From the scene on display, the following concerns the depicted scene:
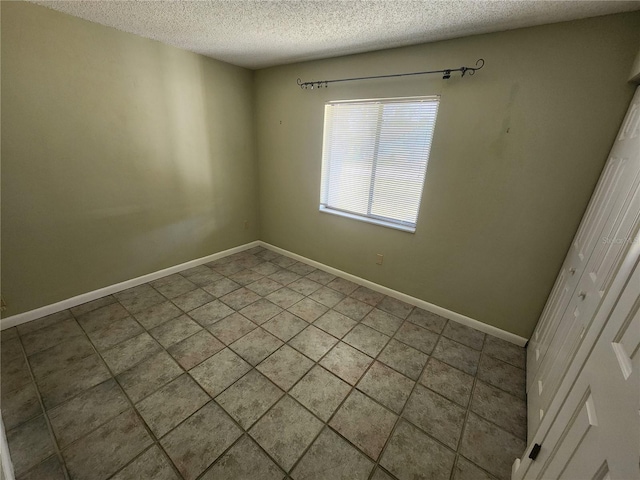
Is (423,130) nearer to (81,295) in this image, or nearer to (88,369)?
(88,369)

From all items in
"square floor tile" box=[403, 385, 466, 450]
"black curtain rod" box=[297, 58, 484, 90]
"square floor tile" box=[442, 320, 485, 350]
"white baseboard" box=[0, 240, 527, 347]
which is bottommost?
"square floor tile" box=[403, 385, 466, 450]

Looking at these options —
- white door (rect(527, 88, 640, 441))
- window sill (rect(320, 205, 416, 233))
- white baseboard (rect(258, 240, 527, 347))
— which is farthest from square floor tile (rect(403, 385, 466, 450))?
window sill (rect(320, 205, 416, 233))

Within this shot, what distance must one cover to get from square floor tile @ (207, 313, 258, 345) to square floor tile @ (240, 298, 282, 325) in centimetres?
6

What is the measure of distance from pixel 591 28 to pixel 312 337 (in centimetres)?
285

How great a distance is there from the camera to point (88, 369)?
5.88 ft

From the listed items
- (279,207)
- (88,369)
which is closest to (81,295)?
(88,369)

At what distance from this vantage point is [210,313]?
8.05 feet

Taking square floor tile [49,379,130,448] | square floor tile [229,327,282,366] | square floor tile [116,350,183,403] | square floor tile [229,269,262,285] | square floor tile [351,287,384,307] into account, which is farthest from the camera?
square floor tile [229,269,262,285]

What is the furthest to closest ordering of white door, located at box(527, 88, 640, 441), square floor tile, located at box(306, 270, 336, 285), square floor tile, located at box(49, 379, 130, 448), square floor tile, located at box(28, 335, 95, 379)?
square floor tile, located at box(306, 270, 336, 285) → square floor tile, located at box(28, 335, 95, 379) → square floor tile, located at box(49, 379, 130, 448) → white door, located at box(527, 88, 640, 441)

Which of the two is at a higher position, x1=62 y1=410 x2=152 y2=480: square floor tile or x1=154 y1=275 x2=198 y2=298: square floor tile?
x1=154 y1=275 x2=198 y2=298: square floor tile

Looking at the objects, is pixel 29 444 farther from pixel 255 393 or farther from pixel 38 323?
pixel 38 323

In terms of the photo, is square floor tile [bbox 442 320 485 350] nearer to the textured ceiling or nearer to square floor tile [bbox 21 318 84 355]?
the textured ceiling

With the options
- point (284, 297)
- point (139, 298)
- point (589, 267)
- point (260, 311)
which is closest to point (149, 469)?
point (260, 311)

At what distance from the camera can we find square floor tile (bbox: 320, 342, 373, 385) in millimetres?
1876
